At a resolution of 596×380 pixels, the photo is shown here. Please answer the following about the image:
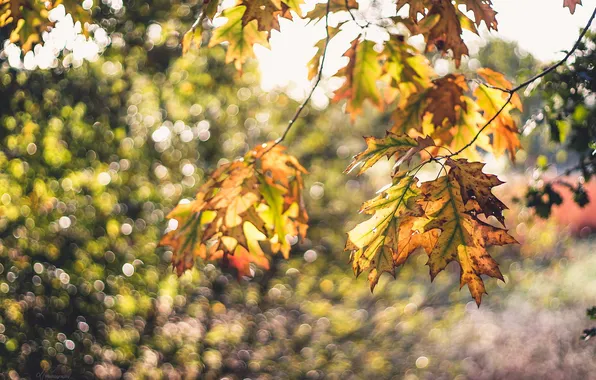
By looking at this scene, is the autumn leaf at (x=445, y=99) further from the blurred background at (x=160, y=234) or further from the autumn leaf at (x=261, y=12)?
the autumn leaf at (x=261, y=12)

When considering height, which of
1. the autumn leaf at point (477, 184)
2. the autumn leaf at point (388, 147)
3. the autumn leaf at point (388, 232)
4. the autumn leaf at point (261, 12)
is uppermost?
the autumn leaf at point (261, 12)

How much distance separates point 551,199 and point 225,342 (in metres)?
2.08

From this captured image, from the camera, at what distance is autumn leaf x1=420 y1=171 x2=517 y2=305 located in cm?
135

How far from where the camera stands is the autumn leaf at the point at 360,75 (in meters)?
2.12

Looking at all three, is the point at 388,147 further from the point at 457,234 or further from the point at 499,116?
the point at 499,116

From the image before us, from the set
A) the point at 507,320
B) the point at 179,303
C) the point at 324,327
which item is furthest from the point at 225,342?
the point at 507,320

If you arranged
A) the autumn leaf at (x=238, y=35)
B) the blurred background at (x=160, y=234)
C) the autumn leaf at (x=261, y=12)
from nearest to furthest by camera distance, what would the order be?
the autumn leaf at (x=261, y=12) → the autumn leaf at (x=238, y=35) → the blurred background at (x=160, y=234)

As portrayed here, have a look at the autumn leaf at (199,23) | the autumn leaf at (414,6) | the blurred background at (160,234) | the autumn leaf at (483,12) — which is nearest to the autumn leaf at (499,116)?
the blurred background at (160,234)

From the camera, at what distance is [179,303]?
3422mm

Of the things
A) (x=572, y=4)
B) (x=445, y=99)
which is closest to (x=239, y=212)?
(x=445, y=99)

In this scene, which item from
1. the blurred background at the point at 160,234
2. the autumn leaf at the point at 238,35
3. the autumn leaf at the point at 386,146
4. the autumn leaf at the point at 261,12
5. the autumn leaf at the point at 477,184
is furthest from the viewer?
the blurred background at the point at 160,234

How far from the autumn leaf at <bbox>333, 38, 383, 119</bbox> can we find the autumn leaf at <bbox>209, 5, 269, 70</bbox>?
1.09 feet

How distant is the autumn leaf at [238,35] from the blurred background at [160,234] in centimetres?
107

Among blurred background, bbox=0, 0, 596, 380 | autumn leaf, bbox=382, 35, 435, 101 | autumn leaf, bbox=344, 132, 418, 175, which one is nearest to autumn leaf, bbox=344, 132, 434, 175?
autumn leaf, bbox=344, 132, 418, 175
